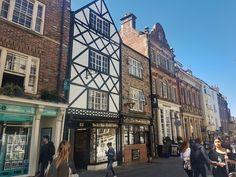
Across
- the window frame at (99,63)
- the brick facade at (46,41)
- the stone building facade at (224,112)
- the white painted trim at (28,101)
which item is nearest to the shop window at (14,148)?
the white painted trim at (28,101)

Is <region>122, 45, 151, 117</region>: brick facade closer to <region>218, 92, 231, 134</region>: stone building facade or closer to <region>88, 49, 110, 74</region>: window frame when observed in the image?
<region>88, 49, 110, 74</region>: window frame

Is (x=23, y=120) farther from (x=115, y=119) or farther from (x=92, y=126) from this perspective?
(x=115, y=119)

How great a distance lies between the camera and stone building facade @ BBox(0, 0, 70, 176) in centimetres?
873

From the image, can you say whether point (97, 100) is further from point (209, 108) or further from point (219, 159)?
point (209, 108)

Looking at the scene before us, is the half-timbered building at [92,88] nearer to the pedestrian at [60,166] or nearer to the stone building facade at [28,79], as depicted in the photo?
the stone building facade at [28,79]

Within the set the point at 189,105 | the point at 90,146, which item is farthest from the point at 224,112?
the point at 90,146

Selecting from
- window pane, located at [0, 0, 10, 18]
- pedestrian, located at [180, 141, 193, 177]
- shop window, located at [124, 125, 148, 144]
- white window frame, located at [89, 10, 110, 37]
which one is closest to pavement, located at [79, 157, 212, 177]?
shop window, located at [124, 125, 148, 144]

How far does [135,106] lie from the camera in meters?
17.5

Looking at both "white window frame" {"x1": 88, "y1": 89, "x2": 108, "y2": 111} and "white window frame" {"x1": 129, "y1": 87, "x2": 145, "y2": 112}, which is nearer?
"white window frame" {"x1": 88, "y1": 89, "x2": 108, "y2": 111}

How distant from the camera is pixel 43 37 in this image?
10805 millimetres

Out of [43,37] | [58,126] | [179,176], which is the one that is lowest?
[179,176]

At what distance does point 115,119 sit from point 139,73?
245 inches

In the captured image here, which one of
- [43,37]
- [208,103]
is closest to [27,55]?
[43,37]

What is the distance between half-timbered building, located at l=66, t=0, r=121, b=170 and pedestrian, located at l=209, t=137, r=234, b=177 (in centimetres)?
733
